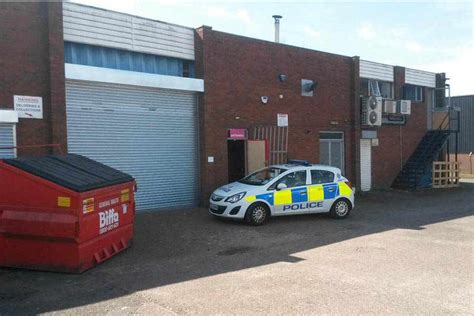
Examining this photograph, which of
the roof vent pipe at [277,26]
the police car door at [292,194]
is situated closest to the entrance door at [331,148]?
the roof vent pipe at [277,26]

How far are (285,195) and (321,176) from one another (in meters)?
1.32

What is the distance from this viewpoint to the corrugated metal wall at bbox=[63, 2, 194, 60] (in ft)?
40.7

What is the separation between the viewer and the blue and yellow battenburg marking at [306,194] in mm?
12031

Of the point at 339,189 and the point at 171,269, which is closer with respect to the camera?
the point at 171,269

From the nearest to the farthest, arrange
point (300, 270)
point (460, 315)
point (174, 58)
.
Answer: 1. point (460, 315)
2. point (300, 270)
3. point (174, 58)

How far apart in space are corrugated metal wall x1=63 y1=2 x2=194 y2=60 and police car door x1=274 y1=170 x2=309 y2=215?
537 cm

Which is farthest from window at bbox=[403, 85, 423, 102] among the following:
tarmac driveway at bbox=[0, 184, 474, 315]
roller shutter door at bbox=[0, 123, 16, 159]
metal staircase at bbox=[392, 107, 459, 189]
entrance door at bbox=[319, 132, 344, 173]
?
roller shutter door at bbox=[0, 123, 16, 159]

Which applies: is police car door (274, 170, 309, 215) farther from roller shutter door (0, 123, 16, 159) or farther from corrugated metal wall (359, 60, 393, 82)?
corrugated metal wall (359, 60, 393, 82)

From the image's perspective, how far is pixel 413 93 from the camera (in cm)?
2427

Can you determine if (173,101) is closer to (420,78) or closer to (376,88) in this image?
(376,88)

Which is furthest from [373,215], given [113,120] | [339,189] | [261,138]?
[113,120]

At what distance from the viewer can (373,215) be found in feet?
45.9

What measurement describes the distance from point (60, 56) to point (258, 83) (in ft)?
23.0

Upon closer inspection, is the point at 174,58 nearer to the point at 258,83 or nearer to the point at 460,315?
the point at 258,83
